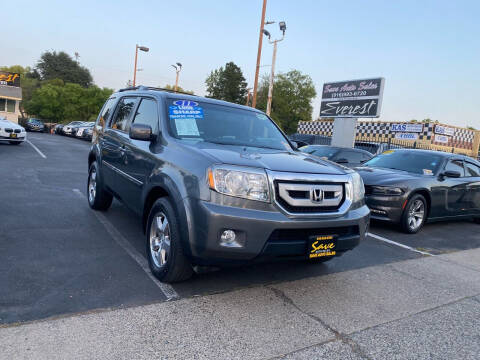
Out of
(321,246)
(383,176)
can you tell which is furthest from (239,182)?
(383,176)

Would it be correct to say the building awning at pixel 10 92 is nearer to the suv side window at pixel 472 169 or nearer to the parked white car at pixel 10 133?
the parked white car at pixel 10 133

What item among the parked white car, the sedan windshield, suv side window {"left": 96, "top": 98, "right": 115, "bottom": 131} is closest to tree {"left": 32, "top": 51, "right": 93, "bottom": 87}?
the parked white car

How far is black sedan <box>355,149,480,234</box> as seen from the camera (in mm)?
6273

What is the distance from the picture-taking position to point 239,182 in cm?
303

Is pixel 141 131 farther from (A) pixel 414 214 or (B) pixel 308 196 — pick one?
(A) pixel 414 214

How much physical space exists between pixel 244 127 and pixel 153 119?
3.27 feet

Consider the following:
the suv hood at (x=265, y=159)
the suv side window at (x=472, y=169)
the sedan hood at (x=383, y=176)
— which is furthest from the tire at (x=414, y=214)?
the suv hood at (x=265, y=159)

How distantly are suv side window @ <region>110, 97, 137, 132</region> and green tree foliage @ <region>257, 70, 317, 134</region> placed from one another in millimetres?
71422

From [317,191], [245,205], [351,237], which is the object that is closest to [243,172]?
[245,205]

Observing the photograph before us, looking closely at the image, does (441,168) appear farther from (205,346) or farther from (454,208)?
(205,346)

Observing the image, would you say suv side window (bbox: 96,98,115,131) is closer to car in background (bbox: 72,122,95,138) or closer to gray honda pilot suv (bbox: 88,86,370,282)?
gray honda pilot suv (bbox: 88,86,370,282)

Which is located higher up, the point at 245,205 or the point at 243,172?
the point at 243,172

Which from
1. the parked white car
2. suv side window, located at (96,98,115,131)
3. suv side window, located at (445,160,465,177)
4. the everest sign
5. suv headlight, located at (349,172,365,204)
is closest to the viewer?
suv headlight, located at (349,172,365,204)

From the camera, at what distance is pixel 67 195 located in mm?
7027
